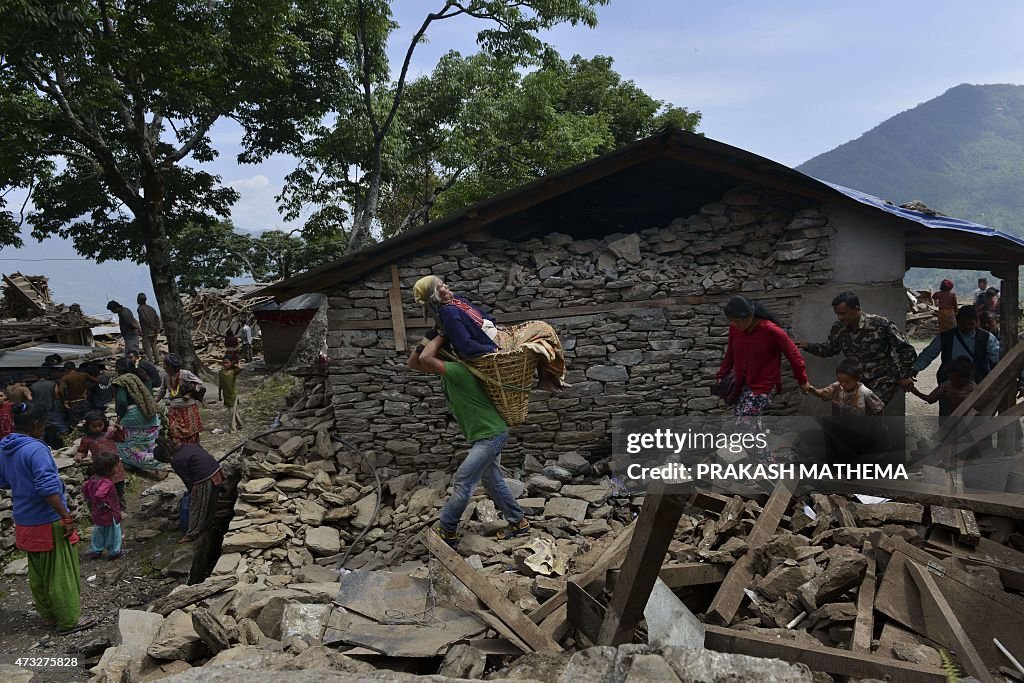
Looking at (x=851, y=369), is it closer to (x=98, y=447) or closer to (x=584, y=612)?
(x=584, y=612)

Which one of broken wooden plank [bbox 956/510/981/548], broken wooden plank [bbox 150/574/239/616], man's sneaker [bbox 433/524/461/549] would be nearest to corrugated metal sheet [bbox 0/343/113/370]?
broken wooden plank [bbox 150/574/239/616]

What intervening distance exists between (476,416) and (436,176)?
55.1 feet

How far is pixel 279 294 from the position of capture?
22.5 ft

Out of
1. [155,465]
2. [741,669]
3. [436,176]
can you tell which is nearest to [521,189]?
[741,669]

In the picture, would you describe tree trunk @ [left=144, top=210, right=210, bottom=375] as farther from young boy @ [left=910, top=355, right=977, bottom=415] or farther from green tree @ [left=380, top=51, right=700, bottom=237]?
young boy @ [left=910, top=355, right=977, bottom=415]

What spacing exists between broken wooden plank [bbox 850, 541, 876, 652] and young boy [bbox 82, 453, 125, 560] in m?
6.34

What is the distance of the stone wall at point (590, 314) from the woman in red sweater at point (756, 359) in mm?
2202

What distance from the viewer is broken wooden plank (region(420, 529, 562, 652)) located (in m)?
2.85

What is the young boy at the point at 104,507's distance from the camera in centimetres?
594

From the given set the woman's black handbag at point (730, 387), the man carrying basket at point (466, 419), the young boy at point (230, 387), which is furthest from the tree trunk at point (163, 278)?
the woman's black handbag at point (730, 387)

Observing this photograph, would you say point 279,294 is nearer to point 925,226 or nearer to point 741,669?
point 741,669

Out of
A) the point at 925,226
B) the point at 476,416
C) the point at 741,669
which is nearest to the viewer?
the point at 741,669

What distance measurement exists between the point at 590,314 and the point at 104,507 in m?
5.52

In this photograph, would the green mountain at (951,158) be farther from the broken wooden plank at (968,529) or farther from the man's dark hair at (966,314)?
the broken wooden plank at (968,529)
